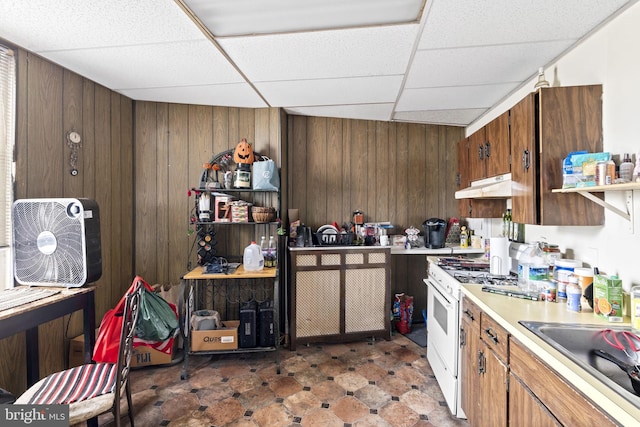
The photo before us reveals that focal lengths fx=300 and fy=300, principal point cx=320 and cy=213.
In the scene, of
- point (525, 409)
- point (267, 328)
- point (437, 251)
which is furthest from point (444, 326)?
point (267, 328)

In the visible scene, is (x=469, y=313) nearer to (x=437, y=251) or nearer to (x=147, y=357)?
(x=437, y=251)

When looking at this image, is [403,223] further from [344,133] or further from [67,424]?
[67,424]

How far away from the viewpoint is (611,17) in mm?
1495

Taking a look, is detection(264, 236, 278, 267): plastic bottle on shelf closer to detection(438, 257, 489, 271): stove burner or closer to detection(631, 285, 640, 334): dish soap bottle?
detection(438, 257, 489, 271): stove burner

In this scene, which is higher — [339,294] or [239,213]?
[239,213]

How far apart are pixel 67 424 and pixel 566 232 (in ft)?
9.48

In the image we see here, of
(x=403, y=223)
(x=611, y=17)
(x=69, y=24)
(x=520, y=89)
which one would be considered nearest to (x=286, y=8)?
(x=69, y=24)

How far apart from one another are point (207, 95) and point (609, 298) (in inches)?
118

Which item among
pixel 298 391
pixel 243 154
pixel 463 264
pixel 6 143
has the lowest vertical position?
pixel 298 391

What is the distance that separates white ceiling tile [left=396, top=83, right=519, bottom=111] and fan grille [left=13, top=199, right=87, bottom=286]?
2.54 meters

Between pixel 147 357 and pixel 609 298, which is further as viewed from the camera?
pixel 147 357

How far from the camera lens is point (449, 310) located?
2.02 m

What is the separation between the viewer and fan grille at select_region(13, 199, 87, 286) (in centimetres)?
176

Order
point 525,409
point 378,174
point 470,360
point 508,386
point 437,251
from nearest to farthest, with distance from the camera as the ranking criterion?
1. point 525,409
2. point 508,386
3. point 470,360
4. point 437,251
5. point 378,174
